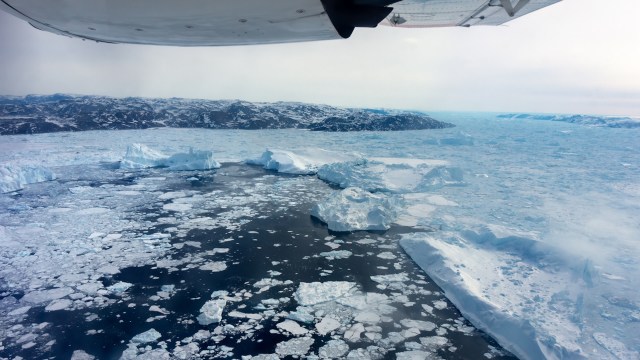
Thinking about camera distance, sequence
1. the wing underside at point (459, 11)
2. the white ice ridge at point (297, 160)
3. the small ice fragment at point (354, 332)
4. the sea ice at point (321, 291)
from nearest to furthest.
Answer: the wing underside at point (459, 11) → the small ice fragment at point (354, 332) → the sea ice at point (321, 291) → the white ice ridge at point (297, 160)

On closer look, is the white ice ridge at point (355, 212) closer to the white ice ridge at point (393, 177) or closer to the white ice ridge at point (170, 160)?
the white ice ridge at point (393, 177)

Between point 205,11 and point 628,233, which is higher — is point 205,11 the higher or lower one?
the higher one

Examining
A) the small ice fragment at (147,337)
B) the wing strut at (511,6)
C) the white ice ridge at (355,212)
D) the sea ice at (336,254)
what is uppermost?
the wing strut at (511,6)

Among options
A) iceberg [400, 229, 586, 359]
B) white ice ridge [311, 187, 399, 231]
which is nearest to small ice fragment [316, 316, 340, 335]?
iceberg [400, 229, 586, 359]

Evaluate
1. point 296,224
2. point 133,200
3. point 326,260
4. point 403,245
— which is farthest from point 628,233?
point 133,200

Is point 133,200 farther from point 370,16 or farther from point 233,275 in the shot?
point 370,16

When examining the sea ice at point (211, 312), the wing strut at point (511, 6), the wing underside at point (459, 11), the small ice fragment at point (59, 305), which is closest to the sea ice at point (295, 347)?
the sea ice at point (211, 312)
